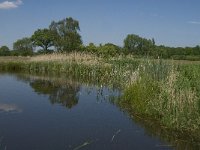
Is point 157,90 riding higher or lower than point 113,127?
higher

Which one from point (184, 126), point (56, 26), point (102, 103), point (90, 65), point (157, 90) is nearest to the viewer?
point (184, 126)

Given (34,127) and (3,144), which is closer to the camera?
(3,144)

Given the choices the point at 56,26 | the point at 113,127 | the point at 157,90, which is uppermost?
the point at 56,26

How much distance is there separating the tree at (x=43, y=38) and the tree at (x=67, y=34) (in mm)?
1031

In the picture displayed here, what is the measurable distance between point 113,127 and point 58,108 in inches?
132

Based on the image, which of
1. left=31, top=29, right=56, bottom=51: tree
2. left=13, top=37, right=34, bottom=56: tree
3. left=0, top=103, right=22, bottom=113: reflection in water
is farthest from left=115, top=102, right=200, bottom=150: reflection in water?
left=13, top=37, right=34, bottom=56: tree

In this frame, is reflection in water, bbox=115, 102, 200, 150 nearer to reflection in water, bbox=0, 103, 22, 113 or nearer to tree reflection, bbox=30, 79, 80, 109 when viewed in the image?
tree reflection, bbox=30, 79, 80, 109

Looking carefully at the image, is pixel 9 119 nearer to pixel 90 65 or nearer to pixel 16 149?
pixel 16 149

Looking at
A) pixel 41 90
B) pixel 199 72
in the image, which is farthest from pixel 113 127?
pixel 41 90

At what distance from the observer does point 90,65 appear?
26656mm

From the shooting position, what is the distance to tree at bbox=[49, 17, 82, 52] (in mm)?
55062

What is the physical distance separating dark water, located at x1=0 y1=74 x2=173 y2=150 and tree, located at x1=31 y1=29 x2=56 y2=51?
4376 centimetres

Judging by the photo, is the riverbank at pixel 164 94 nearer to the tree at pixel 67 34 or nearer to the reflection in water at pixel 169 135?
the reflection in water at pixel 169 135

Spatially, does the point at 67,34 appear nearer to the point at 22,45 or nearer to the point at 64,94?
the point at 22,45
